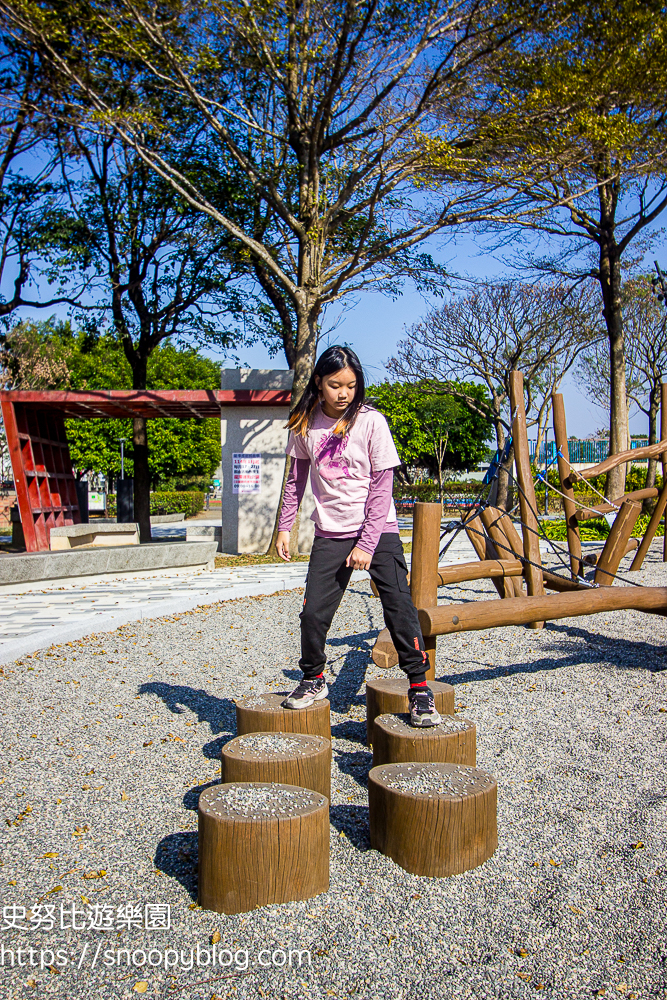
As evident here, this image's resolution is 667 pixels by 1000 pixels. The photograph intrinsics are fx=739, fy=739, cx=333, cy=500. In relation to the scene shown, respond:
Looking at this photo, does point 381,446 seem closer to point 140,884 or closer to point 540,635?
point 140,884

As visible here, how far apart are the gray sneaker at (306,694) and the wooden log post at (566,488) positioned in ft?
12.2

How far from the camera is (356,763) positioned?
11.8ft

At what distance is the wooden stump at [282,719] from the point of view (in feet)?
10.5

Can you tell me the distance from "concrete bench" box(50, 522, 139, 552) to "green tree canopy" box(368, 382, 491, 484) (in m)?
22.7

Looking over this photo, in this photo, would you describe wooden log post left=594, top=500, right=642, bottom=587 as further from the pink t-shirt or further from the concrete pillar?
the concrete pillar

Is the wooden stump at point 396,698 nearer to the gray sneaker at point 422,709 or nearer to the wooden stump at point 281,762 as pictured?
the gray sneaker at point 422,709

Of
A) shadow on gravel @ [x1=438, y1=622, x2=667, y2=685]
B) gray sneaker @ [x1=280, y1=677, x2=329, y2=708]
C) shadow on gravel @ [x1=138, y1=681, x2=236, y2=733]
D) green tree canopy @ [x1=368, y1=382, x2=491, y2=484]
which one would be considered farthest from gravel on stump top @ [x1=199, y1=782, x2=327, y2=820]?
green tree canopy @ [x1=368, y1=382, x2=491, y2=484]

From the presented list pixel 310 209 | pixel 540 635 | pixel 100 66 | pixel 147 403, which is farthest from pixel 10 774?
pixel 100 66

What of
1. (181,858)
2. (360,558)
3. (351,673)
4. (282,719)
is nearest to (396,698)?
(282,719)

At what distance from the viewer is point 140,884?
2.48 meters

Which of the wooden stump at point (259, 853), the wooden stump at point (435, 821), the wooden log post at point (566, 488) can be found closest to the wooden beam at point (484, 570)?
the wooden log post at point (566, 488)

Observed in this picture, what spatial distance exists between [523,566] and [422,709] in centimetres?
322

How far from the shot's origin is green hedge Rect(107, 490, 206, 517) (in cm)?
4156

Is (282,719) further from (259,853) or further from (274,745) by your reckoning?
(259,853)
